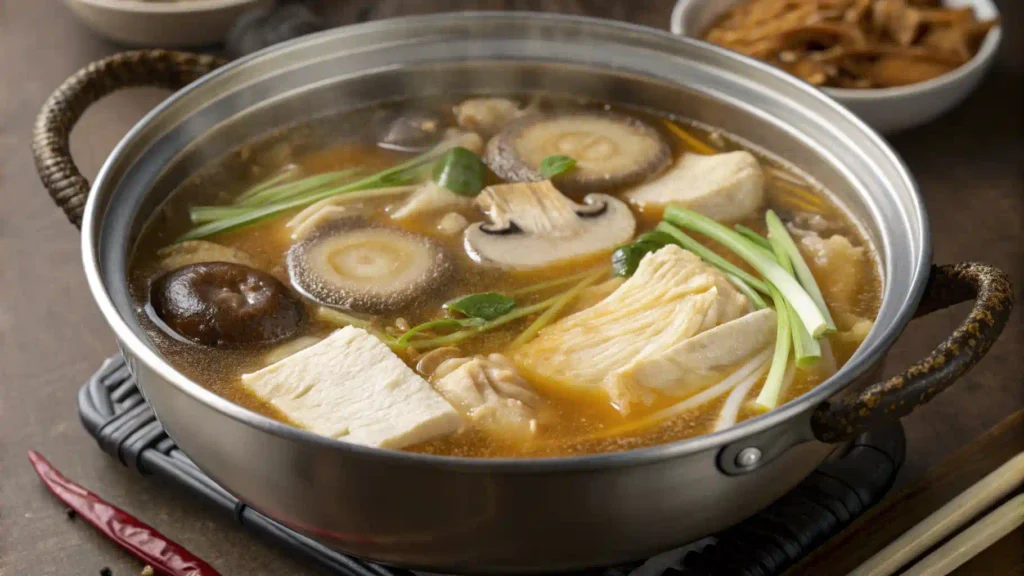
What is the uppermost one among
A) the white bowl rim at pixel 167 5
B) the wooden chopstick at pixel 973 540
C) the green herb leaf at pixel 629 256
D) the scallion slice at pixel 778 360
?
the white bowl rim at pixel 167 5

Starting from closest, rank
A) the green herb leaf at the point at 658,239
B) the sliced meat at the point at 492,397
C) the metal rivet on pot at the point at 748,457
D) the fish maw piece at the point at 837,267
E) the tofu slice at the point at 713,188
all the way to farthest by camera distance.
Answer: the metal rivet on pot at the point at 748,457 < the sliced meat at the point at 492,397 < the fish maw piece at the point at 837,267 < the green herb leaf at the point at 658,239 < the tofu slice at the point at 713,188

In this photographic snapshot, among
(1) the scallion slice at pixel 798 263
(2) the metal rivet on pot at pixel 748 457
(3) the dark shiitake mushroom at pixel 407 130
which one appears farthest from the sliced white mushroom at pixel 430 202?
(2) the metal rivet on pot at pixel 748 457

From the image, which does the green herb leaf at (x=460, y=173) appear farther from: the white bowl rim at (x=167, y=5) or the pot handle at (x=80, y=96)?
the white bowl rim at (x=167, y=5)

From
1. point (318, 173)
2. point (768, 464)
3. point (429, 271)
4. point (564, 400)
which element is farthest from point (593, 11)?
point (768, 464)

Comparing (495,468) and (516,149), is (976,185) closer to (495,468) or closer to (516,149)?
(516,149)

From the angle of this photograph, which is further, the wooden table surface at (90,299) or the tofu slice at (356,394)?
the wooden table surface at (90,299)

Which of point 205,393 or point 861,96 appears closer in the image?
point 205,393

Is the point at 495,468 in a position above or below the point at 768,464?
above
